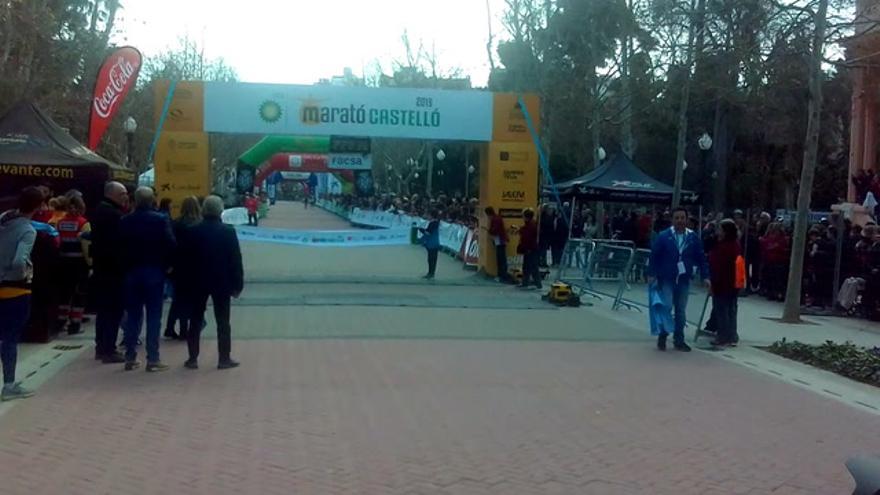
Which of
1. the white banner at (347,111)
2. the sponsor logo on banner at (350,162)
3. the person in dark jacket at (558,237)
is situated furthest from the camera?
the sponsor logo on banner at (350,162)

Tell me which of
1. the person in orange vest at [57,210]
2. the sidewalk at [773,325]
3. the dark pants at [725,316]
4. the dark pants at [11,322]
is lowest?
the sidewalk at [773,325]

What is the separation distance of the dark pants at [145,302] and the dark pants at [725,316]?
7.15 m

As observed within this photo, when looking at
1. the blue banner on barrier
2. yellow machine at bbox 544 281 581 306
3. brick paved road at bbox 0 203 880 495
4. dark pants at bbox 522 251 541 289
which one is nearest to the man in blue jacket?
brick paved road at bbox 0 203 880 495

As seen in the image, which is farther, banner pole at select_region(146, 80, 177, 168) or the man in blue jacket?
banner pole at select_region(146, 80, 177, 168)

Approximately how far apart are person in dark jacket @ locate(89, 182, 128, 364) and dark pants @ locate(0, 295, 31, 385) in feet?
5.99

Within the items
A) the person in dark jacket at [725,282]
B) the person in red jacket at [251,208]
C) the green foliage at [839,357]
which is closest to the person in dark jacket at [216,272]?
the person in dark jacket at [725,282]

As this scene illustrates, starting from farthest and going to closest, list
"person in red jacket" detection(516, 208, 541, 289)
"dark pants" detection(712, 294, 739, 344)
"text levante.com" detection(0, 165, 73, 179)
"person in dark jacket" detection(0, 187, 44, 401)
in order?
"person in red jacket" detection(516, 208, 541, 289) → "text levante.com" detection(0, 165, 73, 179) → "dark pants" detection(712, 294, 739, 344) → "person in dark jacket" detection(0, 187, 44, 401)

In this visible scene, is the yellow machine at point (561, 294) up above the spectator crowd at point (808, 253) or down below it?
below

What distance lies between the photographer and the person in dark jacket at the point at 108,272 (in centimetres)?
1087

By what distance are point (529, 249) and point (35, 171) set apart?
9917 millimetres

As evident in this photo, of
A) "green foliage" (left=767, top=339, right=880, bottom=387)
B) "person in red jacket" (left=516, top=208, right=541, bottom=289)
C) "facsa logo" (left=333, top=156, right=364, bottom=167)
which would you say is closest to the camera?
"green foliage" (left=767, top=339, right=880, bottom=387)

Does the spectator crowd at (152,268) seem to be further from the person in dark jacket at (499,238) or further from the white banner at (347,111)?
the person in dark jacket at (499,238)

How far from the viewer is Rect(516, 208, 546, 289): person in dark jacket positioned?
20.8 metres

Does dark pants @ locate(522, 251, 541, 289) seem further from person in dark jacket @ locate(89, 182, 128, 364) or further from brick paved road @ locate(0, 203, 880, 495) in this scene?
person in dark jacket @ locate(89, 182, 128, 364)
